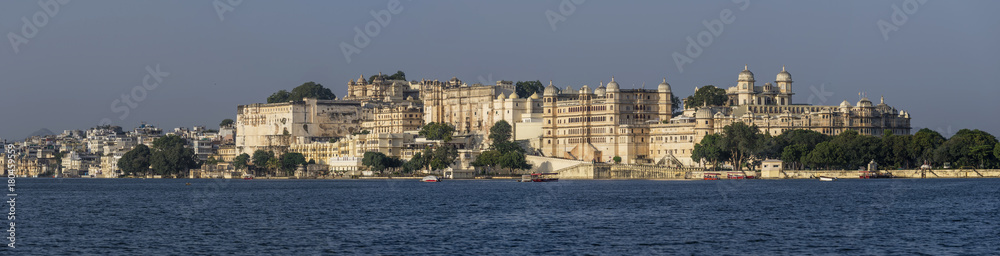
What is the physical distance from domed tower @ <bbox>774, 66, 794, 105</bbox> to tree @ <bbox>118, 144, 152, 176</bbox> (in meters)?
82.1

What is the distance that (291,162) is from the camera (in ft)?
600

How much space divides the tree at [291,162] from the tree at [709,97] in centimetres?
4843

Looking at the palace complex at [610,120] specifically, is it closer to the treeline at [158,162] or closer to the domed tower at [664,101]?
the domed tower at [664,101]

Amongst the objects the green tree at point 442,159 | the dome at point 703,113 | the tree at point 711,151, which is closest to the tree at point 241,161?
the green tree at point 442,159

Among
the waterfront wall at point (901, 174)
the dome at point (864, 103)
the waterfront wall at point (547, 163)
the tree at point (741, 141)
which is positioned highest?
the dome at point (864, 103)

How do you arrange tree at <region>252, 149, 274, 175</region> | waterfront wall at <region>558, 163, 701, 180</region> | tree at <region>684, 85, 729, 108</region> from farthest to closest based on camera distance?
tree at <region>252, 149, 274, 175</region> < tree at <region>684, 85, 729, 108</region> < waterfront wall at <region>558, 163, 701, 180</region>

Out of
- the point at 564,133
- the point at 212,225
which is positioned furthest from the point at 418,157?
the point at 212,225

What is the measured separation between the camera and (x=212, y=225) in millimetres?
62344

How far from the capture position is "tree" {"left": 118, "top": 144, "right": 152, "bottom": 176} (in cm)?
19325

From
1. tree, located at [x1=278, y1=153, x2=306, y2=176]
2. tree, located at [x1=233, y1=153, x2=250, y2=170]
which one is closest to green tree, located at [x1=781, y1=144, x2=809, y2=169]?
tree, located at [x1=278, y1=153, x2=306, y2=176]

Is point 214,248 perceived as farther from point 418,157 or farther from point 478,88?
point 478,88

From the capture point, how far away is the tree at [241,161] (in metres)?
189

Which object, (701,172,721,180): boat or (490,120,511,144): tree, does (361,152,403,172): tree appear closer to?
(490,120,511,144): tree

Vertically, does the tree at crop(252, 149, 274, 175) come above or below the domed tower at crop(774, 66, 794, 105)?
below
